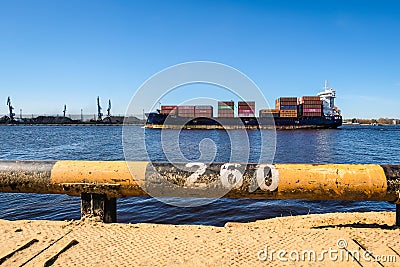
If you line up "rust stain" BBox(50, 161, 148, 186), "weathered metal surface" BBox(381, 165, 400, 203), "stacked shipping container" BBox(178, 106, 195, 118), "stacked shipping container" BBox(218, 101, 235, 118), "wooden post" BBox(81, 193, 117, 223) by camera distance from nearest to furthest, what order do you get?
"weathered metal surface" BBox(381, 165, 400, 203), "rust stain" BBox(50, 161, 148, 186), "wooden post" BBox(81, 193, 117, 223), "stacked shipping container" BBox(218, 101, 235, 118), "stacked shipping container" BBox(178, 106, 195, 118)

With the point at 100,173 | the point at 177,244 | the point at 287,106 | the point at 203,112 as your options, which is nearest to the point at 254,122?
the point at 287,106

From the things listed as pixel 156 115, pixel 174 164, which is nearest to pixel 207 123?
pixel 156 115

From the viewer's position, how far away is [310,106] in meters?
75.5

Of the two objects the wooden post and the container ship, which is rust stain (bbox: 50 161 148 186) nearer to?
the wooden post

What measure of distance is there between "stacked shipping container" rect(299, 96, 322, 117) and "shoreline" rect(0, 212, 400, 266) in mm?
76704

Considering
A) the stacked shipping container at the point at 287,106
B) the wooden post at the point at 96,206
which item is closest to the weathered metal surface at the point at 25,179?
the wooden post at the point at 96,206

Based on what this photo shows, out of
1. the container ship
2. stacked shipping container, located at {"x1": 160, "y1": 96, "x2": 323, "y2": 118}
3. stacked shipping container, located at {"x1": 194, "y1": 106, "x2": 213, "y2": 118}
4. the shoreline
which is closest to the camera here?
the shoreline

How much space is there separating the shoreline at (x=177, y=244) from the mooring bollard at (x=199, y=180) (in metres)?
0.37

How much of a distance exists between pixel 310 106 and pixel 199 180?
7834 cm

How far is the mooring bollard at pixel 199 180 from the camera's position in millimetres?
2943

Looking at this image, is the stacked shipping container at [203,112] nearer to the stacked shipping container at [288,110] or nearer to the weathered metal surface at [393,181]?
the stacked shipping container at [288,110]

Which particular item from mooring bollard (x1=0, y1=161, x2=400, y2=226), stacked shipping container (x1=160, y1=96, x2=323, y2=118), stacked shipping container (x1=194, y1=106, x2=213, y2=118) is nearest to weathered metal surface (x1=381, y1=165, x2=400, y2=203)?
mooring bollard (x1=0, y1=161, x2=400, y2=226)

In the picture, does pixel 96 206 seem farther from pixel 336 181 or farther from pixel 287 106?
pixel 287 106

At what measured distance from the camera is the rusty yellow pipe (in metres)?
2.94
